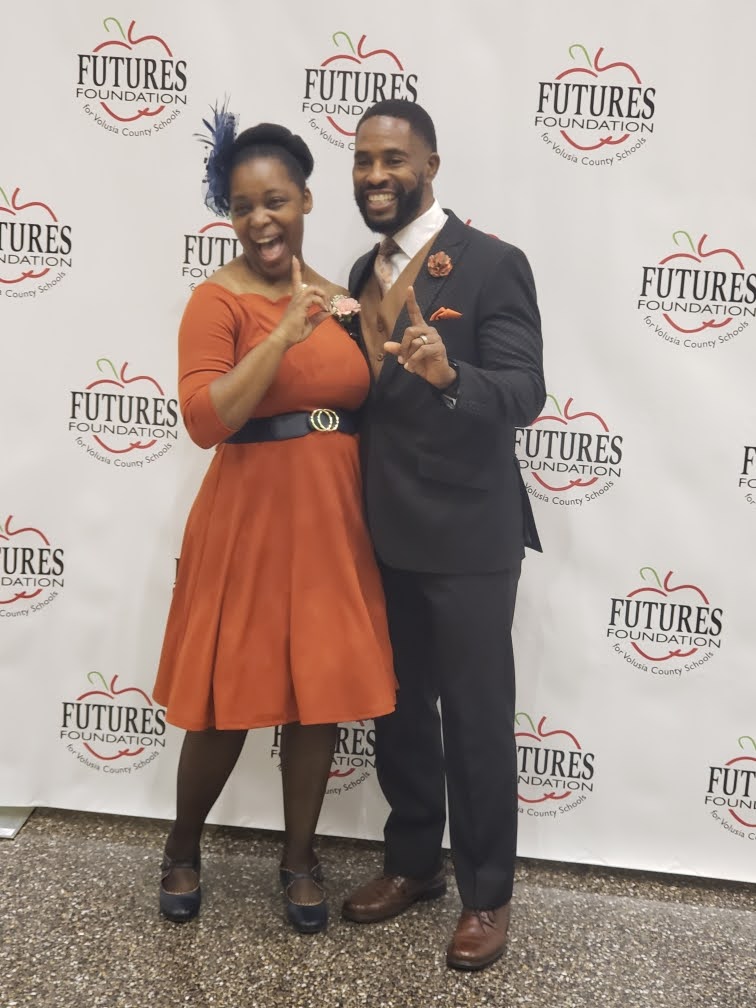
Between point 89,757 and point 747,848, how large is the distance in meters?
1.84

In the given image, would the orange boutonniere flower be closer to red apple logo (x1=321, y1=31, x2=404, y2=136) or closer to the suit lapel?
the suit lapel

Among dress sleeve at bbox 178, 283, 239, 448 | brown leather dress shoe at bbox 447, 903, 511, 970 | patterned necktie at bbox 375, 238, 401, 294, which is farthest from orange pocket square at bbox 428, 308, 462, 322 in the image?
brown leather dress shoe at bbox 447, 903, 511, 970

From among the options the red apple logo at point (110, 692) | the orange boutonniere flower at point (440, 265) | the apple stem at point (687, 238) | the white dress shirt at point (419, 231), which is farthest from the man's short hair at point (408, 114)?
the red apple logo at point (110, 692)

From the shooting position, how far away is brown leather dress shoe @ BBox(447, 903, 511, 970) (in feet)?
6.72

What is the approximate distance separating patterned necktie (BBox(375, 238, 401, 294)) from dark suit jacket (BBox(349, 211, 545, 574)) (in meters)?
0.10

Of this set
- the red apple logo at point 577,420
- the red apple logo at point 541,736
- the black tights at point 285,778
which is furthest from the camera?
the red apple logo at point 541,736

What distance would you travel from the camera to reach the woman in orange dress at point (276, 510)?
1.94 metres

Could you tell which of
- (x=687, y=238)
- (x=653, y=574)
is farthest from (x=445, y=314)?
(x=653, y=574)

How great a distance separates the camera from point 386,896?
2236 millimetres

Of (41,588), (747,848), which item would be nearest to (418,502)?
(41,588)

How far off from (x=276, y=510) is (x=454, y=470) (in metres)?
0.39

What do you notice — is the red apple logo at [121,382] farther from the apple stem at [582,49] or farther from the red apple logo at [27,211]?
the apple stem at [582,49]

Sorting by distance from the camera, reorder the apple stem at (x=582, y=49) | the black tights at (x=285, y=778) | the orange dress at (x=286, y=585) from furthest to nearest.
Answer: the apple stem at (x=582, y=49)
the black tights at (x=285, y=778)
the orange dress at (x=286, y=585)

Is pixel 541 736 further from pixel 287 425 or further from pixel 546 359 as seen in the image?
pixel 287 425
